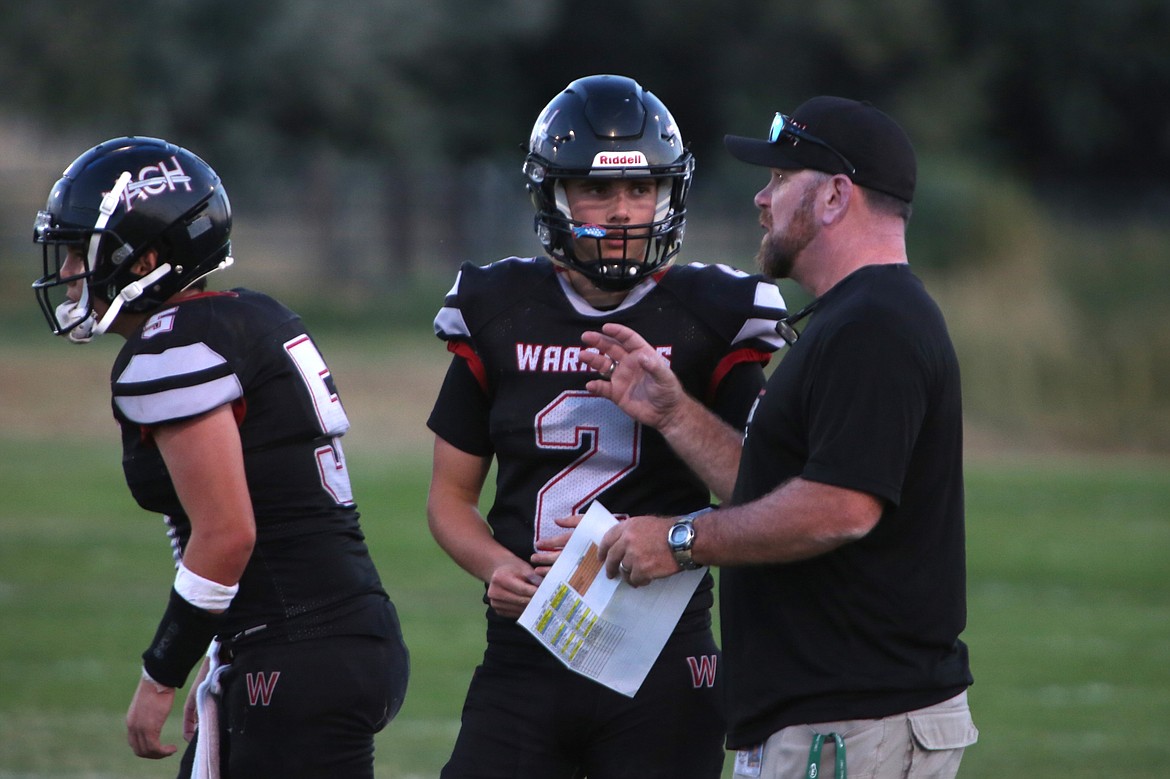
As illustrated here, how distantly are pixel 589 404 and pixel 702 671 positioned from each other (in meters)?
0.65

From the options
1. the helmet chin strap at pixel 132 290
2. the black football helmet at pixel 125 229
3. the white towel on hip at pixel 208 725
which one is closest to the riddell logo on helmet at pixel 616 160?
the black football helmet at pixel 125 229

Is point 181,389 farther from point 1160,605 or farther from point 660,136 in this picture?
point 1160,605

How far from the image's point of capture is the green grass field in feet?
22.7

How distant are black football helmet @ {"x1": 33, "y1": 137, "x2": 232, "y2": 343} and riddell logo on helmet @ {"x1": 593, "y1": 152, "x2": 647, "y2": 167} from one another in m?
0.87

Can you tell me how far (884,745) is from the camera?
115 inches

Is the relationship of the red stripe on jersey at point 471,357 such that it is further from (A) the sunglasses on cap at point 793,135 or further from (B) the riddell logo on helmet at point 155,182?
(A) the sunglasses on cap at point 793,135

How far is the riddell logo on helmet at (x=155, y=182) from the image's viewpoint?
10.9 ft

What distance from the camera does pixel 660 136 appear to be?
3.48 m

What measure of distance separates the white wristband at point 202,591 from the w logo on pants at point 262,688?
0.66 feet

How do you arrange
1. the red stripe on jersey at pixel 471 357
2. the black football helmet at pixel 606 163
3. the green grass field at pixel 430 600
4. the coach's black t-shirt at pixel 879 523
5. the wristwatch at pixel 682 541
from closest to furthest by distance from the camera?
the coach's black t-shirt at pixel 879 523 → the wristwatch at pixel 682 541 → the black football helmet at pixel 606 163 → the red stripe on jersey at pixel 471 357 → the green grass field at pixel 430 600

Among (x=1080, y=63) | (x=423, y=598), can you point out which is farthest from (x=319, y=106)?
(x=423, y=598)

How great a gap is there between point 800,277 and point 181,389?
1.30 meters

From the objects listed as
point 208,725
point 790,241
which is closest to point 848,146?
point 790,241

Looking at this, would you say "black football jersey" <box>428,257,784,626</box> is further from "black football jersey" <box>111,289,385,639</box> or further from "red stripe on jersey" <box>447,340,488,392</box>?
"black football jersey" <box>111,289,385,639</box>
